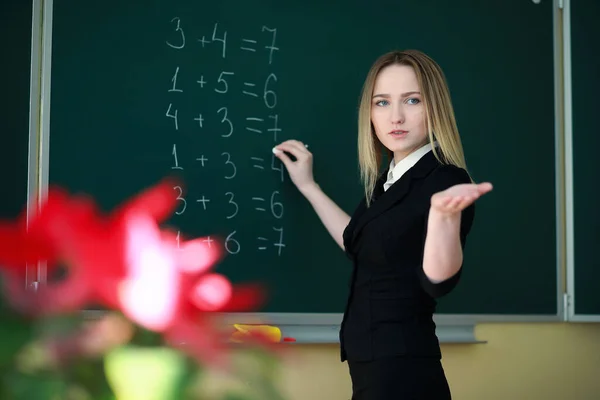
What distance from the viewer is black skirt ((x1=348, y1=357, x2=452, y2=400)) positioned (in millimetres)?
1783

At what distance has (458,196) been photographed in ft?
3.69

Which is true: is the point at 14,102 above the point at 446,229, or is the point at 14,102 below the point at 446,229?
above

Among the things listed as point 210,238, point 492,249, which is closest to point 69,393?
point 210,238

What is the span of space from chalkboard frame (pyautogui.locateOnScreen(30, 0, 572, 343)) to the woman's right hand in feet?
1.52

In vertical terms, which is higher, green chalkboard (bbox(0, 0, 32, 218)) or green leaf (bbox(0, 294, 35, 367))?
green chalkboard (bbox(0, 0, 32, 218))

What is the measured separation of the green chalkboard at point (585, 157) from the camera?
307cm

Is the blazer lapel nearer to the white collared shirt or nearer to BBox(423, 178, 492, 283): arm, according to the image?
the white collared shirt

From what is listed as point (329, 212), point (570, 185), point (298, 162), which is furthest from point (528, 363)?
point (298, 162)

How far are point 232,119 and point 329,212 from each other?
461 millimetres

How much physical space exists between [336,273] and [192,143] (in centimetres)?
69

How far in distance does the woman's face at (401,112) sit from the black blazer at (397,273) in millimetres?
130

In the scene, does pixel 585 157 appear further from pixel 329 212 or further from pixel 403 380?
pixel 403 380

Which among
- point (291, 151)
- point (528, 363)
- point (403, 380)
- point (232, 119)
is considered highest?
point (232, 119)

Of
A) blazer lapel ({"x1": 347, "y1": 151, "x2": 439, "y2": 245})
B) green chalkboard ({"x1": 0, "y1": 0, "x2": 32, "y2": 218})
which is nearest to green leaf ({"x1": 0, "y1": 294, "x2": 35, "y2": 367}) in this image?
blazer lapel ({"x1": 347, "y1": 151, "x2": 439, "y2": 245})
